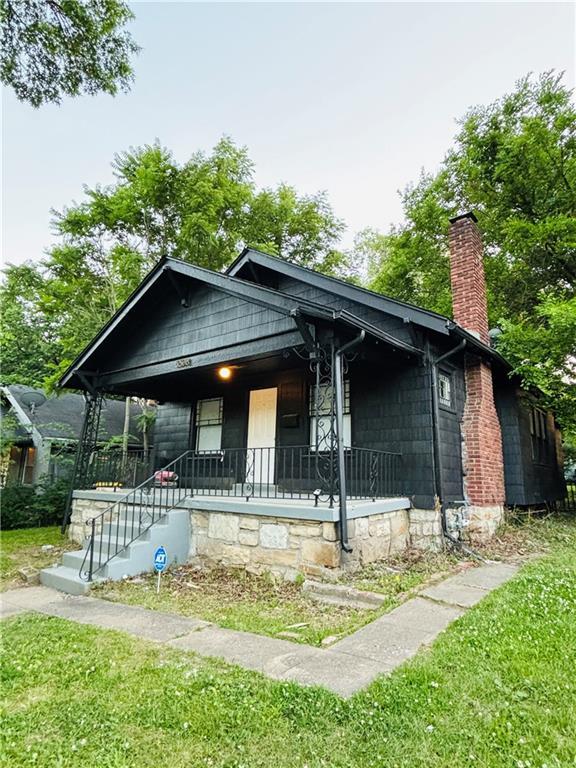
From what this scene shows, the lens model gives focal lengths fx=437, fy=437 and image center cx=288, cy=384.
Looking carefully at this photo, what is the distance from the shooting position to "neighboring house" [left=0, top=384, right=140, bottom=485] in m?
14.4

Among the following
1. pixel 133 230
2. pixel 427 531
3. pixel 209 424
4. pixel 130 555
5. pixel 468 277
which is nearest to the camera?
pixel 130 555

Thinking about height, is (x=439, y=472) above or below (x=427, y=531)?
above

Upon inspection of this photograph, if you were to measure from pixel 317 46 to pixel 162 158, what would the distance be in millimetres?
7069

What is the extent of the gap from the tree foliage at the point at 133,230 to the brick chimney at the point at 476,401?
8.90m

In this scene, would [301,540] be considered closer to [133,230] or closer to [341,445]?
[341,445]

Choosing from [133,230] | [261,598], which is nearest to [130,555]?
[261,598]

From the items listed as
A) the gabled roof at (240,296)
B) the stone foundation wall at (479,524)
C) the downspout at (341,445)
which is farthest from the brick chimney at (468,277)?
the downspout at (341,445)

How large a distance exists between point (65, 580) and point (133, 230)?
43.1 ft

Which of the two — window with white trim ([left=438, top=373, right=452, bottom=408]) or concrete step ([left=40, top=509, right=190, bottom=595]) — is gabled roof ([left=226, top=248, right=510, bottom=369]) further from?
concrete step ([left=40, top=509, right=190, bottom=595])

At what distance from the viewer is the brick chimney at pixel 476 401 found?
7.82 metres

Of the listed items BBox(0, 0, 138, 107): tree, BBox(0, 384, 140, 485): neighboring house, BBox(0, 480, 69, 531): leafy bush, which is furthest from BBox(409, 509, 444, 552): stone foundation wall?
BBox(0, 384, 140, 485): neighboring house

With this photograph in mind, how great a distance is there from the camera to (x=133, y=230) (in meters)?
15.6

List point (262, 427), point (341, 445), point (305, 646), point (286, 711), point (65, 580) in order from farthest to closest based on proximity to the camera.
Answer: point (262, 427)
point (65, 580)
point (341, 445)
point (305, 646)
point (286, 711)

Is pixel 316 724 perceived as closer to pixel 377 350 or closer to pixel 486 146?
pixel 377 350
